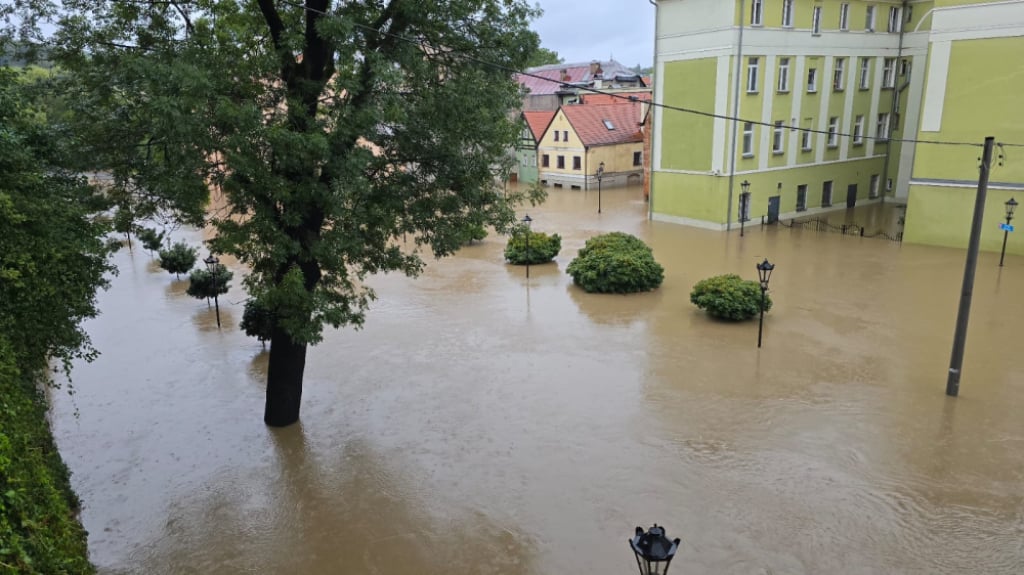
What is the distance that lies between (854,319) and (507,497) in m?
11.4

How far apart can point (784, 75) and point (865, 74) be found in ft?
18.4

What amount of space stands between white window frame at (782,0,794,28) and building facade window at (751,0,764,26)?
1.25 metres

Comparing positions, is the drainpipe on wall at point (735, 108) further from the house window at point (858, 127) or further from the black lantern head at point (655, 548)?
the black lantern head at point (655, 548)

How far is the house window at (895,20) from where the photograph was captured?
30498 mm

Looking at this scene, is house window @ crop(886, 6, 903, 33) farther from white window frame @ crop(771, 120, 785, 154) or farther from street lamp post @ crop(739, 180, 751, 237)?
street lamp post @ crop(739, 180, 751, 237)

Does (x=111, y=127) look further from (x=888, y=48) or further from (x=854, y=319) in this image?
(x=888, y=48)

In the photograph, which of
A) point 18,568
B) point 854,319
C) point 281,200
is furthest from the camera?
point 854,319

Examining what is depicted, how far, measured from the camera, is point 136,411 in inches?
488

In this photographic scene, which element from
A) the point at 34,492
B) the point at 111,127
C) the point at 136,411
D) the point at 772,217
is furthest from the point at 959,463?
the point at 772,217

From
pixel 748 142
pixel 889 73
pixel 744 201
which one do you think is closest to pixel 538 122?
pixel 748 142

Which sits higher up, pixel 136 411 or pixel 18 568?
pixel 18 568

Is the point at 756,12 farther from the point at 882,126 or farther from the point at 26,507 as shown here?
the point at 26,507

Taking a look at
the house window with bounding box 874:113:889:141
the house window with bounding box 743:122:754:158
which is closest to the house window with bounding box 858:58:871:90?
the house window with bounding box 874:113:889:141

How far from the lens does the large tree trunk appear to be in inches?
430
